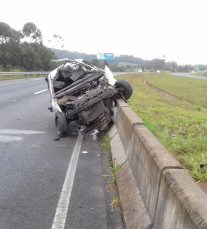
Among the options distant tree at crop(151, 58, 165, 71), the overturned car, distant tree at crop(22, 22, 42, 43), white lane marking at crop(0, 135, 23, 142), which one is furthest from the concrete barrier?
distant tree at crop(151, 58, 165, 71)

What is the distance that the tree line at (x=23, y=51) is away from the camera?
5053cm

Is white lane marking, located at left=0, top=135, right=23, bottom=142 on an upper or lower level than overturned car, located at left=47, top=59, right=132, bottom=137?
lower

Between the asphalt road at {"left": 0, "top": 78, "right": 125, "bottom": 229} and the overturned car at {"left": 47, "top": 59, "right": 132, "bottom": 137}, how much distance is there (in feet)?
1.64

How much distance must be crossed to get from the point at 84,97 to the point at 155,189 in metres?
4.91

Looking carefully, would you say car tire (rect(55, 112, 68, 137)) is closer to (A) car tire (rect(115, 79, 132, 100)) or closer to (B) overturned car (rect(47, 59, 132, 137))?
(B) overturned car (rect(47, 59, 132, 137))

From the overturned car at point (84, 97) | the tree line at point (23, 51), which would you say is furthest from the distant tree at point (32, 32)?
the overturned car at point (84, 97)

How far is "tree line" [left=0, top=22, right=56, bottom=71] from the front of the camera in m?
50.5

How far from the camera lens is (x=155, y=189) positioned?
10.6 feet

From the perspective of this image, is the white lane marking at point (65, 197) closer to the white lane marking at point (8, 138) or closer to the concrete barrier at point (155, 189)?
the concrete barrier at point (155, 189)

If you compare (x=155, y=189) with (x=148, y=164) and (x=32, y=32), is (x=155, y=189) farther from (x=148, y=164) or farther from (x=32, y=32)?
(x=32, y=32)

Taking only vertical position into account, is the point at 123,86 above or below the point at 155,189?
above

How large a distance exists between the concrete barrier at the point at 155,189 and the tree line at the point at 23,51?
43.2 meters

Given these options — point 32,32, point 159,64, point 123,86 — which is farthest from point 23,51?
point 159,64

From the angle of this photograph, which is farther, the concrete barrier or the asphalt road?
the asphalt road
